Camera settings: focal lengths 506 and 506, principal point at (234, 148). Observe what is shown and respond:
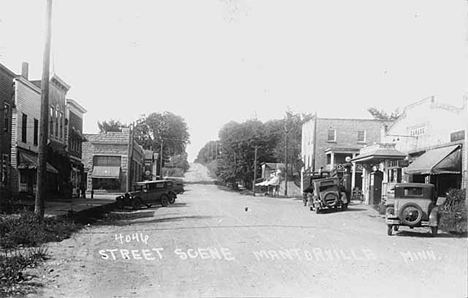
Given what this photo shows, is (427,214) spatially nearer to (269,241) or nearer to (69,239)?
(269,241)

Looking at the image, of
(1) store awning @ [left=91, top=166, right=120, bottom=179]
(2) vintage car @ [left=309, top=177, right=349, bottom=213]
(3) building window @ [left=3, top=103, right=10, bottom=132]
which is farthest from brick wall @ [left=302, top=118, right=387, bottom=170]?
(3) building window @ [left=3, top=103, right=10, bottom=132]

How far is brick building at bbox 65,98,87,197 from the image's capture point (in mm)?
34281

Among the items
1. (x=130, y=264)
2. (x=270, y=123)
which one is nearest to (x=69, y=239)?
(x=130, y=264)

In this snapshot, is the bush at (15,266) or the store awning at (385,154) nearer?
the bush at (15,266)

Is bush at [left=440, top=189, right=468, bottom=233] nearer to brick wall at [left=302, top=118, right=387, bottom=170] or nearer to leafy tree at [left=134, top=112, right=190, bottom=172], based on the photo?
leafy tree at [left=134, top=112, right=190, bottom=172]

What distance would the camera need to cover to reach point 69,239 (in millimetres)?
12906

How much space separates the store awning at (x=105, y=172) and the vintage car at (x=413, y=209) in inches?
1074

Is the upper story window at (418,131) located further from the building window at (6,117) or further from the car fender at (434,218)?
the building window at (6,117)

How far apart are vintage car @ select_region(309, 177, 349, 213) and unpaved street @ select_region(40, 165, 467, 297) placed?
1013 cm

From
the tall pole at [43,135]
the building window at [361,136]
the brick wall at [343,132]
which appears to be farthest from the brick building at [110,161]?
the building window at [361,136]

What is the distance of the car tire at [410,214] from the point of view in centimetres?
1324

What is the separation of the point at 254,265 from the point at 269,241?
10.0 ft

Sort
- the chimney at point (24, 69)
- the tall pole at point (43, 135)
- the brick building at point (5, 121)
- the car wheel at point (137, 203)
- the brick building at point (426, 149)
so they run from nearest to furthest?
the tall pole at point (43, 135) < the brick building at point (426, 149) < the brick building at point (5, 121) < the car wheel at point (137, 203) < the chimney at point (24, 69)

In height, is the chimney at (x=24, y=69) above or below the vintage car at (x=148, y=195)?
above
